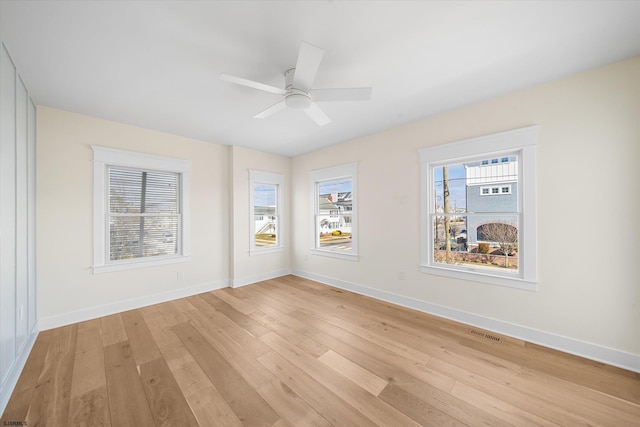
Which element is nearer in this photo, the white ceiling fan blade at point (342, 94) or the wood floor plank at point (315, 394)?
the wood floor plank at point (315, 394)

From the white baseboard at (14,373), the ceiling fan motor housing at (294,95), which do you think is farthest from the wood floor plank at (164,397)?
the ceiling fan motor housing at (294,95)

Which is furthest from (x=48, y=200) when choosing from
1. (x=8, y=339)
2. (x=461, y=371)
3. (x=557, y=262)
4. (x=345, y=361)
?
(x=557, y=262)

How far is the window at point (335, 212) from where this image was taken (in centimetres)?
416

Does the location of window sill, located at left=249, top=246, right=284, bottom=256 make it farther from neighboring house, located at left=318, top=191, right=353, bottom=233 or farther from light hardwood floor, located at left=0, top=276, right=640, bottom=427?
light hardwood floor, located at left=0, top=276, right=640, bottom=427

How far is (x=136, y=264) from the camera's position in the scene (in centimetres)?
344

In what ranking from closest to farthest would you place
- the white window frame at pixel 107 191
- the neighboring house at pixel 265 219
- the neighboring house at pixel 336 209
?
the white window frame at pixel 107 191 → the neighboring house at pixel 336 209 → the neighboring house at pixel 265 219

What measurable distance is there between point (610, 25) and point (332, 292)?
4036 millimetres

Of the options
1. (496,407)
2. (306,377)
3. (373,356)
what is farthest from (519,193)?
(306,377)

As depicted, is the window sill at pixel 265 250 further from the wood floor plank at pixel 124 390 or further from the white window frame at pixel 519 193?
the white window frame at pixel 519 193

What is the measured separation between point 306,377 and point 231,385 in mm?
595

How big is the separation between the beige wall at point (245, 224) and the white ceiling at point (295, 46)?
1.69m

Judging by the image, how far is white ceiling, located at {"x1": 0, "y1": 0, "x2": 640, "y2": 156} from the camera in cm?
152

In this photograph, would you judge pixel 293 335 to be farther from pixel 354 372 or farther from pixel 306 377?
pixel 354 372

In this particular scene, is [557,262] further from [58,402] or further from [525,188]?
[58,402]
